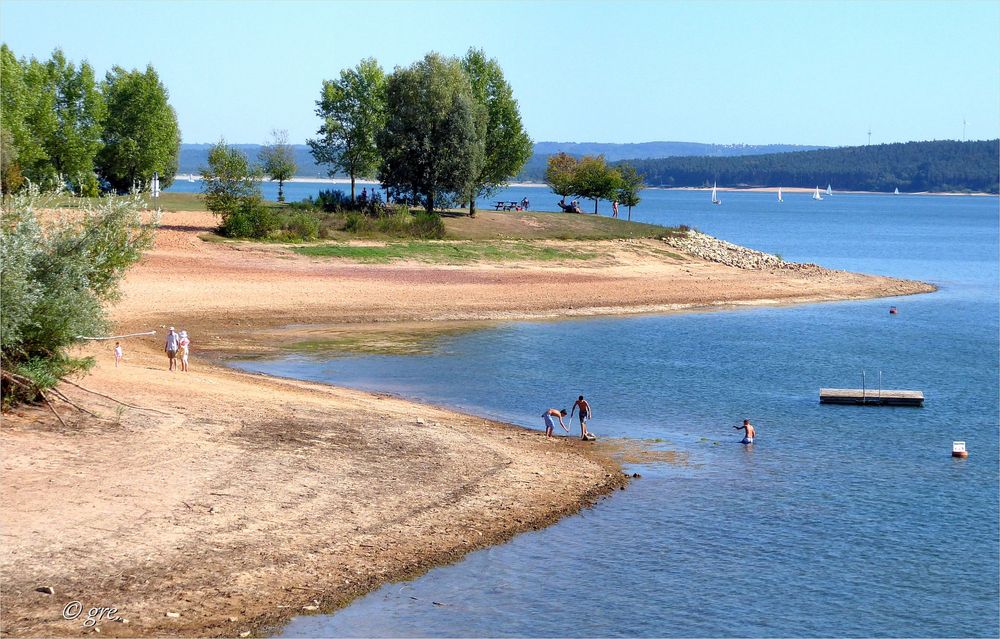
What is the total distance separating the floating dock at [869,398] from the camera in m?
36.2

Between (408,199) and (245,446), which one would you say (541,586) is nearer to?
(245,446)

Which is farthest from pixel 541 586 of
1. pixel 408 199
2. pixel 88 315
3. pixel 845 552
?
pixel 408 199

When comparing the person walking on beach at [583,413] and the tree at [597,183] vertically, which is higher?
the tree at [597,183]

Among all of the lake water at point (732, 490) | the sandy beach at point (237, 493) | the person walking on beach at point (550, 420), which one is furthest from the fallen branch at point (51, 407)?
the person walking on beach at point (550, 420)

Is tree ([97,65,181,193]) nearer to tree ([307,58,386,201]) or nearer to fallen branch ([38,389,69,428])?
tree ([307,58,386,201])

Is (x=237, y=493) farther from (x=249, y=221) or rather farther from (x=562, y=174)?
(x=562, y=174)

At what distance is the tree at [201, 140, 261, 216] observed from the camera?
6253 cm

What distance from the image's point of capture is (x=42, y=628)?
15.2 metres

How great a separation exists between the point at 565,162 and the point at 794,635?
3443 inches

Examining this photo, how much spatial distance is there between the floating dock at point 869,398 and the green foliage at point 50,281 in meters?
21.8

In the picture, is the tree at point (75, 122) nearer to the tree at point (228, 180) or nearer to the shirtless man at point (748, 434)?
the tree at point (228, 180)

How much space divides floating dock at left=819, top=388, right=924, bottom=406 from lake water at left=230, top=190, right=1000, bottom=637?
544 millimetres

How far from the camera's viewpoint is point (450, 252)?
6588cm

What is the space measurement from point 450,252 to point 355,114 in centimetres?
2101
